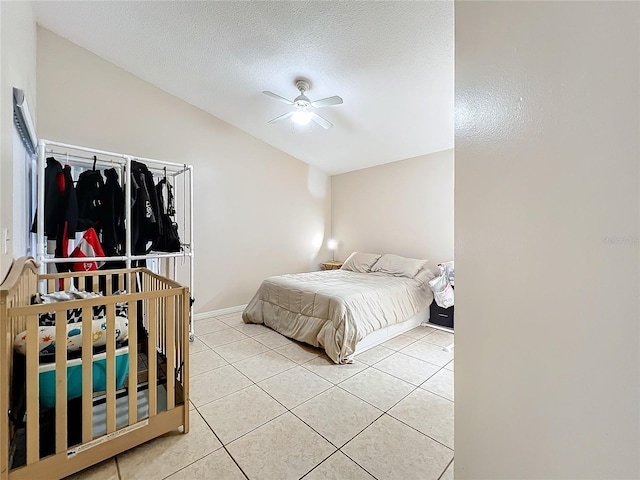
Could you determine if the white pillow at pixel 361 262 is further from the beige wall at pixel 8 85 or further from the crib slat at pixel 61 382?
the beige wall at pixel 8 85

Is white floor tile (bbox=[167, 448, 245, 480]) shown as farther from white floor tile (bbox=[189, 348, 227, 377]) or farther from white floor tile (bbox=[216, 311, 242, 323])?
white floor tile (bbox=[216, 311, 242, 323])

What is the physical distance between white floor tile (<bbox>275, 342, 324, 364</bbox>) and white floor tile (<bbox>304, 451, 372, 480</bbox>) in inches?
44.5

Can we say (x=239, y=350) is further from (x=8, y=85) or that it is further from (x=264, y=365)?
(x=8, y=85)

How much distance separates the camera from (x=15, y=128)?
1716 mm

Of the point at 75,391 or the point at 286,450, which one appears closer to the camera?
the point at 75,391

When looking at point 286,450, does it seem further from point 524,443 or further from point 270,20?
point 270,20

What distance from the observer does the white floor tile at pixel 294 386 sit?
6.62 ft

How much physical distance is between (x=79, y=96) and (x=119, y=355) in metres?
2.87

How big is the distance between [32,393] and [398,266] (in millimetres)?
3633

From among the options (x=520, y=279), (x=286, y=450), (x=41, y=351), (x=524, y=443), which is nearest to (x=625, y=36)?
(x=520, y=279)

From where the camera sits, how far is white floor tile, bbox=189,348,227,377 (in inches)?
95.8

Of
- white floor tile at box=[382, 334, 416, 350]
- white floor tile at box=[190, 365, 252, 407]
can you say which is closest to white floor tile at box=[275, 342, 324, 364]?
white floor tile at box=[190, 365, 252, 407]

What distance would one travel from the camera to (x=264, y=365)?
98.6 inches

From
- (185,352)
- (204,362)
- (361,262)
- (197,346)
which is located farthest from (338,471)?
(361,262)
